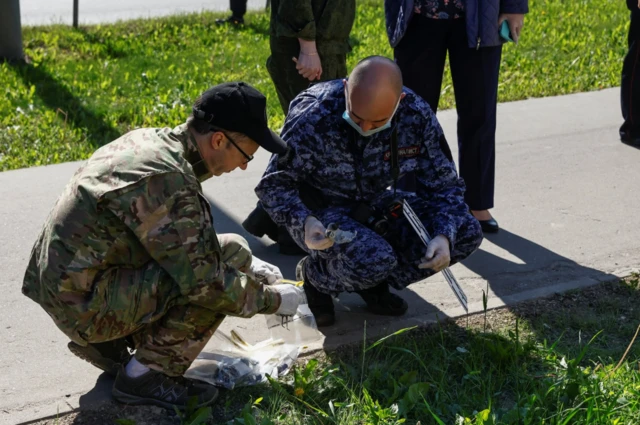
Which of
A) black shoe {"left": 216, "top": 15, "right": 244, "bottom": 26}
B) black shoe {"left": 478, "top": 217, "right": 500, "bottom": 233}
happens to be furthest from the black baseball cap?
black shoe {"left": 216, "top": 15, "right": 244, "bottom": 26}

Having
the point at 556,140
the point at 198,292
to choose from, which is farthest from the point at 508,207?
the point at 198,292

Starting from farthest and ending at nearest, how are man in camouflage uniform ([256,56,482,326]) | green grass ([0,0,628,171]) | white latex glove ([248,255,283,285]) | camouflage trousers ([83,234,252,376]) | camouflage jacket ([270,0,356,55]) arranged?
green grass ([0,0,628,171])
camouflage jacket ([270,0,356,55])
man in camouflage uniform ([256,56,482,326])
white latex glove ([248,255,283,285])
camouflage trousers ([83,234,252,376])

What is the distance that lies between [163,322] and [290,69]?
203 centimetres

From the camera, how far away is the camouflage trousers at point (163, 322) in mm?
3049

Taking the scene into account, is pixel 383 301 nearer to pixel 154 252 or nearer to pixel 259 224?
pixel 259 224

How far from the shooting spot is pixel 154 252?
296cm

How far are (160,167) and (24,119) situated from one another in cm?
401

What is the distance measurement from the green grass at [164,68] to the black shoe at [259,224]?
1.81 meters

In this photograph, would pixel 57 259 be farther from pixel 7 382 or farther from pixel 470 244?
pixel 470 244

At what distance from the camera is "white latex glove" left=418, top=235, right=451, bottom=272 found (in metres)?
3.68

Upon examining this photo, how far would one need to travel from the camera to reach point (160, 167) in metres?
2.93

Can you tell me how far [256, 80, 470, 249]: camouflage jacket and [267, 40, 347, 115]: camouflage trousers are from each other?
2.56ft

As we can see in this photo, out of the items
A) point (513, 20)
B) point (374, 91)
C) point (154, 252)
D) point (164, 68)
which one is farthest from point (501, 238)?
point (164, 68)

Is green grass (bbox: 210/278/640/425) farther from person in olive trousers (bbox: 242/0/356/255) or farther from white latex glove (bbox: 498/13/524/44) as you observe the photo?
white latex glove (bbox: 498/13/524/44)
